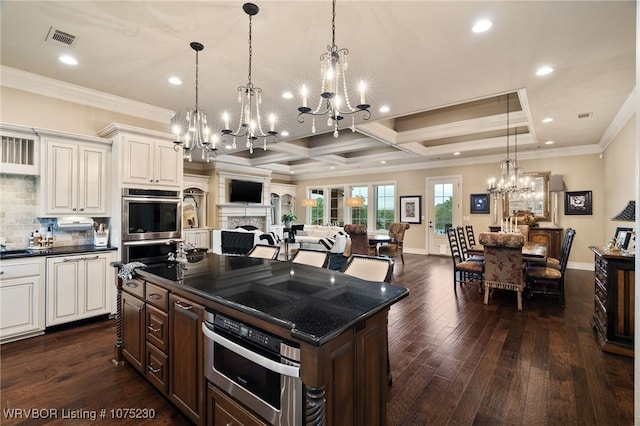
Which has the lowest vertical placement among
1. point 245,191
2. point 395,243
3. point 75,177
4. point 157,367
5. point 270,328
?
point 157,367

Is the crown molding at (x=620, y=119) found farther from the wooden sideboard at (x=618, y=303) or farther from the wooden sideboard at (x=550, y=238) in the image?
the wooden sideboard at (x=618, y=303)

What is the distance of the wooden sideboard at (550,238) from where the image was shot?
6539 mm

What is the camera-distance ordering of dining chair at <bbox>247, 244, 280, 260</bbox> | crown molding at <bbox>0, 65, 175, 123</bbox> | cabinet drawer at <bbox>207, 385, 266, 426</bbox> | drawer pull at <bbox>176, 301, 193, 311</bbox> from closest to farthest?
cabinet drawer at <bbox>207, 385, 266, 426</bbox> < drawer pull at <bbox>176, 301, 193, 311</bbox> < dining chair at <bbox>247, 244, 280, 260</bbox> < crown molding at <bbox>0, 65, 175, 123</bbox>

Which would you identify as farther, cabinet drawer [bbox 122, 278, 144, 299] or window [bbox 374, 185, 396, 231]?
window [bbox 374, 185, 396, 231]

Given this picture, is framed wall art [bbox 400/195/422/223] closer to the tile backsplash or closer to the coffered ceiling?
the coffered ceiling

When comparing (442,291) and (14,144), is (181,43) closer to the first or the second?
(14,144)

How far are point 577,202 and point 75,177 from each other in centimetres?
972

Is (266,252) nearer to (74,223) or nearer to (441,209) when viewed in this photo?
(74,223)

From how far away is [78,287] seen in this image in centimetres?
338

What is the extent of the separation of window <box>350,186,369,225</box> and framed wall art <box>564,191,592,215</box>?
553 centimetres

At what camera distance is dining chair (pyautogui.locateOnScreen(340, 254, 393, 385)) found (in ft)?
7.41

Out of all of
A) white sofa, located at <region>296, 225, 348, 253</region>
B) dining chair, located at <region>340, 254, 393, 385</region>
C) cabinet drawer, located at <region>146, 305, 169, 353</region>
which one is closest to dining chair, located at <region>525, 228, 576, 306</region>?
dining chair, located at <region>340, 254, 393, 385</region>

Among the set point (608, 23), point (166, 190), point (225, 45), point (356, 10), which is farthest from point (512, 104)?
point (166, 190)

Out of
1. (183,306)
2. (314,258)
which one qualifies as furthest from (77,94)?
(314,258)
